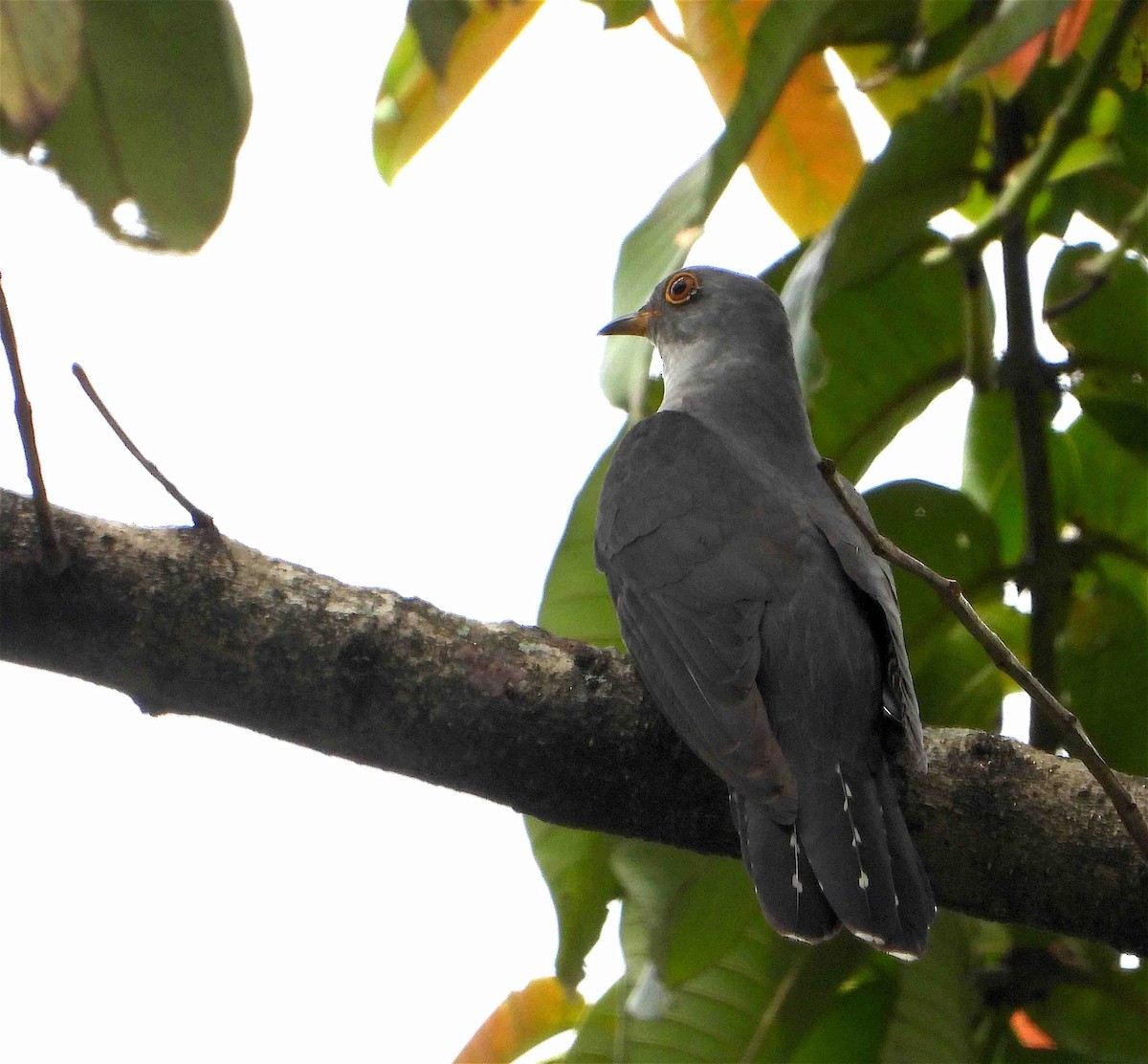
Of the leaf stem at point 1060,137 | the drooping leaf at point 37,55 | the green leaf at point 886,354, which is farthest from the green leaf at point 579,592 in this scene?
the drooping leaf at point 37,55

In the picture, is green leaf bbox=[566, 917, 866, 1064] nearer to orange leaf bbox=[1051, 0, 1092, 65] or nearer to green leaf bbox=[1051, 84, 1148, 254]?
green leaf bbox=[1051, 84, 1148, 254]

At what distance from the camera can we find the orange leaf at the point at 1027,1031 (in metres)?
3.54

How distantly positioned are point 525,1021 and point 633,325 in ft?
7.83

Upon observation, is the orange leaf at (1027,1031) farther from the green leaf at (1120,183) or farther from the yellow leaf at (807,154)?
the yellow leaf at (807,154)

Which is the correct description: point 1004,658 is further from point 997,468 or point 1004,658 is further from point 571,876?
point 997,468

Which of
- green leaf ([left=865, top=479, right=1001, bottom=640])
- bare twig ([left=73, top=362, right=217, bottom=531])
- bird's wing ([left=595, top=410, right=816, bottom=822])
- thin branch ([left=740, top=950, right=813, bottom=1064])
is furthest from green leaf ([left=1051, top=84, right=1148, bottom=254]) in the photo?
bare twig ([left=73, top=362, right=217, bottom=531])

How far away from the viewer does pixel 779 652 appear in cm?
301

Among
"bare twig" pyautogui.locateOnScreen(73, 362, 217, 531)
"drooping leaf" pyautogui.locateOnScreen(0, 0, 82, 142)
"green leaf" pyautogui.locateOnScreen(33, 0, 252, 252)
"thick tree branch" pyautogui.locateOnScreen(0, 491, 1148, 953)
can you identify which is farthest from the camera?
"thick tree branch" pyautogui.locateOnScreen(0, 491, 1148, 953)

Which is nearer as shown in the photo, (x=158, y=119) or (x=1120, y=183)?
(x=158, y=119)

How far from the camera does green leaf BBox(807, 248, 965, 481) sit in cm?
365

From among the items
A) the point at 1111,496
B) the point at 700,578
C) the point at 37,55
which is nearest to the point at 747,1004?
the point at 700,578

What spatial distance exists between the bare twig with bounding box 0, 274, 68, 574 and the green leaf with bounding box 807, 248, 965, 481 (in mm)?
2101

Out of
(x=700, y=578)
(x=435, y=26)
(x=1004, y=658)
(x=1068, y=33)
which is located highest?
(x=1068, y=33)

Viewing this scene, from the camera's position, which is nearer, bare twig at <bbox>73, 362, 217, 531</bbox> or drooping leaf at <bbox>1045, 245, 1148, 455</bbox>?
bare twig at <bbox>73, 362, 217, 531</bbox>
